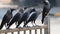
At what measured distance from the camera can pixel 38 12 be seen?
1893mm

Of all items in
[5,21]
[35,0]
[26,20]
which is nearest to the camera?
[5,21]

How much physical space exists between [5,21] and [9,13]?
0.10 meters

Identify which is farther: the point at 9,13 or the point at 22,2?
the point at 22,2

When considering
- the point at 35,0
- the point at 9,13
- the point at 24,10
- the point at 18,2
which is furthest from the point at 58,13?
the point at 9,13

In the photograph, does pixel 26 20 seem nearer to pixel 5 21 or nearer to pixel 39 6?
pixel 5 21

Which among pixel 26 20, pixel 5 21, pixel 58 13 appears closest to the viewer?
pixel 5 21

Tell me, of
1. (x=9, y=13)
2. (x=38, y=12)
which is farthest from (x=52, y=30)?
(x=9, y=13)

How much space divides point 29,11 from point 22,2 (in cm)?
36

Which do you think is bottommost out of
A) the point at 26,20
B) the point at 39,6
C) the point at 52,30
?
the point at 52,30

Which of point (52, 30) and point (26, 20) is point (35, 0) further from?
point (52, 30)

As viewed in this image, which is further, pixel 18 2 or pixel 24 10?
pixel 18 2

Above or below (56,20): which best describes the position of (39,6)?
above

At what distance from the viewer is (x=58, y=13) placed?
8.82 ft

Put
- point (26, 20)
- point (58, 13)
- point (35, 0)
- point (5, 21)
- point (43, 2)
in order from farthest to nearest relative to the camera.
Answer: point (58, 13), point (35, 0), point (43, 2), point (26, 20), point (5, 21)
